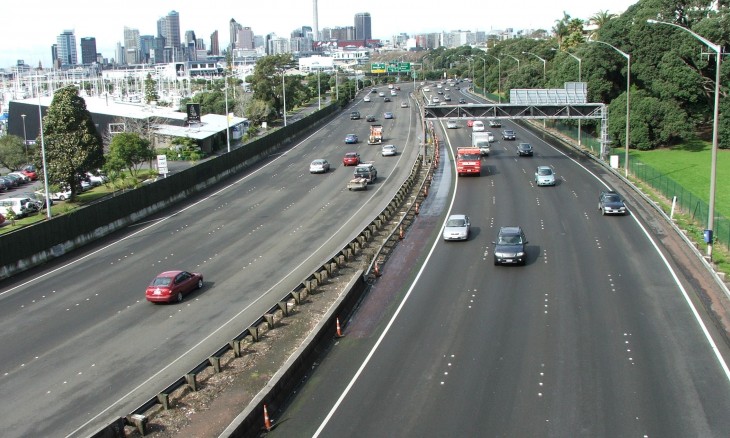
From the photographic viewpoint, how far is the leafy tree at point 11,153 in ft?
268

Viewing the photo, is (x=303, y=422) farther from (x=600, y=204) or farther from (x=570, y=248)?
(x=600, y=204)

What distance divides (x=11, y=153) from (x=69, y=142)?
25.5 m

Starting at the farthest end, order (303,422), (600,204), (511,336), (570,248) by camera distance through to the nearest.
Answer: (600,204) → (570,248) → (511,336) → (303,422)

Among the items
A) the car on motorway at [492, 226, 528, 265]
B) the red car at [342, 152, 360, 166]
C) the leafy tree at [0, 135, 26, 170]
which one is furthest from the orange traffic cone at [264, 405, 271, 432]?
the leafy tree at [0, 135, 26, 170]

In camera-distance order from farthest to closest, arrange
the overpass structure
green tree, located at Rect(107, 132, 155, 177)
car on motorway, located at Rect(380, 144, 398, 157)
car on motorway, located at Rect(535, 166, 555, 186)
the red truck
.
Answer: car on motorway, located at Rect(380, 144, 398, 157), the overpass structure, green tree, located at Rect(107, 132, 155, 177), the red truck, car on motorway, located at Rect(535, 166, 555, 186)

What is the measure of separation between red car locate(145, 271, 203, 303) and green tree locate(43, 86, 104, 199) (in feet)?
103

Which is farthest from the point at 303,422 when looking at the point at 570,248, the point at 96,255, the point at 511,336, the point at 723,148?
the point at 723,148

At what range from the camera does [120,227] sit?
48625 millimetres

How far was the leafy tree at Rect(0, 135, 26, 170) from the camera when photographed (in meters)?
81.8

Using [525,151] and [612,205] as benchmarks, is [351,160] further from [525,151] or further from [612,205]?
[612,205]

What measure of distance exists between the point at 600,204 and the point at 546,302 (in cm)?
1964

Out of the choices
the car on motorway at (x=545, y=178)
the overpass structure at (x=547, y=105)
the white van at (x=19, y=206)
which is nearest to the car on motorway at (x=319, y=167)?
the overpass structure at (x=547, y=105)

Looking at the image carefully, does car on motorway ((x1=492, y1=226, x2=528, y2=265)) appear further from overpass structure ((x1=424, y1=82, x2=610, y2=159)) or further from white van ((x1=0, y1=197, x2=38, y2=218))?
overpass structure ((x1=424, y1=82, x2=610, y2=159))

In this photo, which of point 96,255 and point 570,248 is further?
point 96,255
